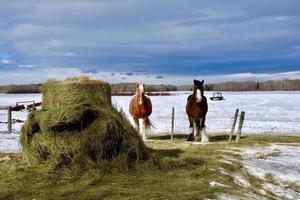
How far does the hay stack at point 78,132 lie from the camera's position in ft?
30.7

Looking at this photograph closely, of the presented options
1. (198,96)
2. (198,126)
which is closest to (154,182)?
(198,96)

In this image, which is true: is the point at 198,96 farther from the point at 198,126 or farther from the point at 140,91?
the point at 140,91

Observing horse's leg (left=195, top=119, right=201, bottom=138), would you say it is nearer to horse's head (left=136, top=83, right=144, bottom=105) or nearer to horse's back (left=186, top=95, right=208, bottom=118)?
Result: horse's back (left=186, top=95, right=208, bottom=118)

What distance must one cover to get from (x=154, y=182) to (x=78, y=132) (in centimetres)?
191

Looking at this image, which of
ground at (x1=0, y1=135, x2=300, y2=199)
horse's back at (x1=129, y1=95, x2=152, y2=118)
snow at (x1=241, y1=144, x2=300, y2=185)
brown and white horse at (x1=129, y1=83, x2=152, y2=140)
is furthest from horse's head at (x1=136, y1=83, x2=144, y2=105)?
ground at (x1=0, y1=135, x2=300, y2=199)

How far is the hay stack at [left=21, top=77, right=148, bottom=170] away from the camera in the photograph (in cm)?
935

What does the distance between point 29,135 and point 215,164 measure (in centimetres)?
397

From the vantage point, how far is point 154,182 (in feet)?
28.7

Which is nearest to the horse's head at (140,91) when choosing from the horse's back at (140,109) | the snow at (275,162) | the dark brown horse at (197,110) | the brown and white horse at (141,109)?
the brown and white horse at (141,109)

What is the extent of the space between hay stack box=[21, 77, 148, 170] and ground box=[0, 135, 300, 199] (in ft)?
0.89

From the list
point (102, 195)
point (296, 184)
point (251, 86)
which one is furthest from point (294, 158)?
point (251, 86)

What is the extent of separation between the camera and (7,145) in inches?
605

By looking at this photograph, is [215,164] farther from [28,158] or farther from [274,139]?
[274,139]

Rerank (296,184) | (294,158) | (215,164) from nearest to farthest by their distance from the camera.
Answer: (296,184)
(215,164)
(294,158)
